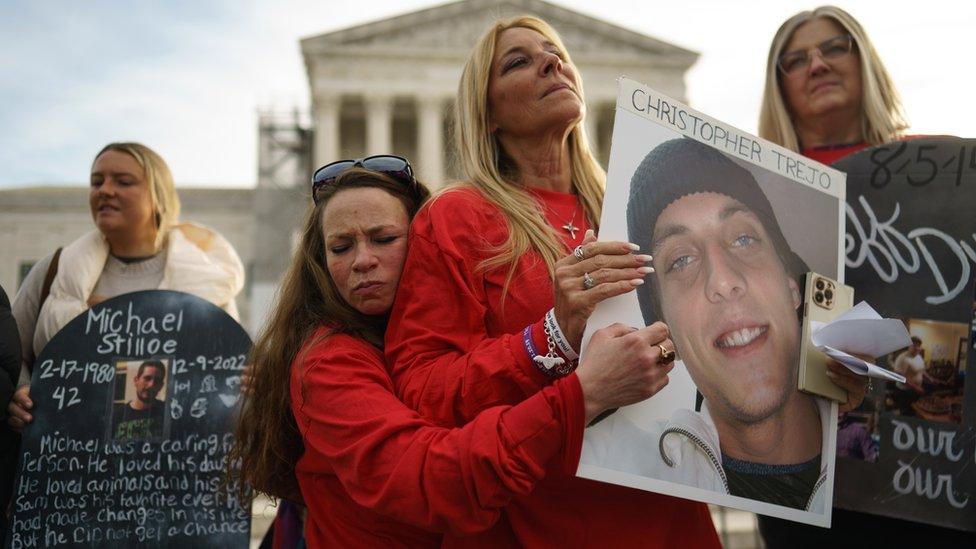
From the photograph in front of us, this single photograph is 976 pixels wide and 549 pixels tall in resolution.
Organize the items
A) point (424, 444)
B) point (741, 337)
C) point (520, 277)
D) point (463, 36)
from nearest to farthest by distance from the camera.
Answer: point (424, 444)
point (741, 337)
point (520, 277)
point (463, 36)

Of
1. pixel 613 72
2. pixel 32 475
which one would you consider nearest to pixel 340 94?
pixel 613 72

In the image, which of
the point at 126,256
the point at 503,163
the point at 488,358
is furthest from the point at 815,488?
the point at 126,256

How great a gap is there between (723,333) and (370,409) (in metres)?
0.81

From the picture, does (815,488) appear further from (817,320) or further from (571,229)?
(571,229)

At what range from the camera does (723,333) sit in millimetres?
1887

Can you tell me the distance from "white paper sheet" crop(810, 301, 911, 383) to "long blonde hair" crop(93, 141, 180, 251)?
9.59 feet

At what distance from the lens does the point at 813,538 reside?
8.27ft

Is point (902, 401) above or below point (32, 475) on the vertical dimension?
above

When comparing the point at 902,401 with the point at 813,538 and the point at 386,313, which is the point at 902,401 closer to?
the point at 813,538

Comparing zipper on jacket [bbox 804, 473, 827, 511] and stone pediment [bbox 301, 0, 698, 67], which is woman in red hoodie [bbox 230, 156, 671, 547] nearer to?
zipper on jacket [bbox 804, 473, 827, 511]

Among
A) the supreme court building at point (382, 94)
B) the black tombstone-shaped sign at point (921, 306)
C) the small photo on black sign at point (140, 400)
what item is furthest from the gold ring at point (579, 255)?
the supreme court building at point (382, 94)

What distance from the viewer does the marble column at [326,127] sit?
3347 centimetres

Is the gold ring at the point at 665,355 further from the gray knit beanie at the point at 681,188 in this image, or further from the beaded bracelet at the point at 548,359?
the beaded bracelet at the point at 548,359

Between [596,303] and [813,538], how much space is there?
4.33 ft
